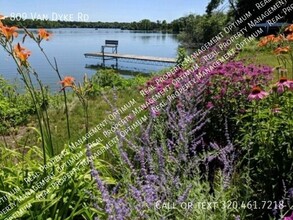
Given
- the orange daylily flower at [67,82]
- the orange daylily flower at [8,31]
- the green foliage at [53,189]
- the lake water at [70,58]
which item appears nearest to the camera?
the orange daylily flower at [8,31]

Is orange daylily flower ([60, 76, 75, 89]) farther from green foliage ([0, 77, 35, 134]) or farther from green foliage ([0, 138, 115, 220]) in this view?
green foliage ([0, 77, 35, 134])

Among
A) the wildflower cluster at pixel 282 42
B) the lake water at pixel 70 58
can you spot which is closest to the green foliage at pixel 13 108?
the lake water at pixel 70 58

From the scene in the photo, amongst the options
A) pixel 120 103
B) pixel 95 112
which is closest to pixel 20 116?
pixel 95 112

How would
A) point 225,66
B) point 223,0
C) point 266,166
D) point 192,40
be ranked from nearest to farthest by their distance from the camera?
1. point 266,166
2. point 225,66
3. point 192,40
4. point 223,0

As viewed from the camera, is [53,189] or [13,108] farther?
[13,108]

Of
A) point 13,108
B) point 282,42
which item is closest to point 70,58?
point 13,108

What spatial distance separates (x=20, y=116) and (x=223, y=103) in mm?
3903

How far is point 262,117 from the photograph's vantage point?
2865 millimetres

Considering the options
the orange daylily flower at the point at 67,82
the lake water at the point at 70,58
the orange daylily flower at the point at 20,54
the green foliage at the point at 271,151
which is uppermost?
the orange daylily flower at the point at 20,54

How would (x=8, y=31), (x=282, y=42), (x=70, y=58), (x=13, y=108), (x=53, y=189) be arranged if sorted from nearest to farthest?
(x=8, y=31), (x=53, y=189), (x=282, y=42), (x=13, y=108), (x=70, y=58)

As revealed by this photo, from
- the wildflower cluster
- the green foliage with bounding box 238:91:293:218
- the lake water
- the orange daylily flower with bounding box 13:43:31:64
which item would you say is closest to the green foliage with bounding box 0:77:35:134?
the lake water

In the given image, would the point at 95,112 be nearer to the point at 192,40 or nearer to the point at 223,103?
the point at 223,103

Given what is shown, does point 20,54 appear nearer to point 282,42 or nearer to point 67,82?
point 67,82

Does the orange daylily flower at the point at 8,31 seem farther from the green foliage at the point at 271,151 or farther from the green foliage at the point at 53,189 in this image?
the green foliage at the point at 271,151
